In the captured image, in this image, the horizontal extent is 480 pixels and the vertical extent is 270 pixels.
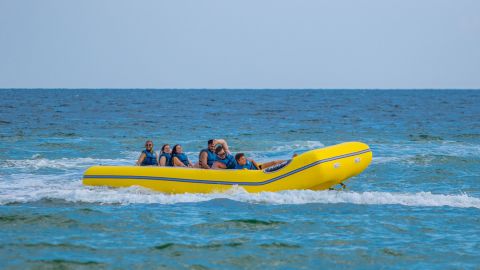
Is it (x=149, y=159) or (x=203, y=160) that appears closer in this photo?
(x=203, y=160)

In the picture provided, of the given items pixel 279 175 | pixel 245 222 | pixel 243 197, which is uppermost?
pixel 279 175

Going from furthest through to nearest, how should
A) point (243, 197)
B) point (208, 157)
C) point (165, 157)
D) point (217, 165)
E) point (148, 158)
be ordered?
1. point (148, 158)
2. point (165, 157)
3. point (208, 157)
4. point (217, 165)
5. point (243, 197)

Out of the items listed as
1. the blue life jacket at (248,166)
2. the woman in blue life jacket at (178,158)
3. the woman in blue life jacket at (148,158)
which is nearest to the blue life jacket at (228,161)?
the blue life jacket at (248,166)

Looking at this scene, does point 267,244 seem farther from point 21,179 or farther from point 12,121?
point 12,121

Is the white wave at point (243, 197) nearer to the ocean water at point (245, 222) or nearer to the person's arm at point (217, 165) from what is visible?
the ocean water at point (245, 222)

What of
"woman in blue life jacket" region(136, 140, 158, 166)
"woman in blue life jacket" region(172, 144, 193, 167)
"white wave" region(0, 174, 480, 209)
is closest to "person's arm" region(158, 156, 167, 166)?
"woman in blue life jacket" region(172, 144, 193, 167)

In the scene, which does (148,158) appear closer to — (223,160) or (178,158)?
(178,158)

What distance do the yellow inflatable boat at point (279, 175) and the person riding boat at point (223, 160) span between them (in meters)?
0.57

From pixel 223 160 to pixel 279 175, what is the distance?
4.59 ft

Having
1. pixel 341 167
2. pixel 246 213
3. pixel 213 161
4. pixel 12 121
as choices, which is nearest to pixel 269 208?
pixel 246 213

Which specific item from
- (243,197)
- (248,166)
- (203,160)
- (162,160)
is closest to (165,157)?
(162,160)

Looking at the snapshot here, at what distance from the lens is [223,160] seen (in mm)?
12555

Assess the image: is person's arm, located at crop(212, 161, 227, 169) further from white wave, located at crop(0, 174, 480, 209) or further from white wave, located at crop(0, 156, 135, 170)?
white wave, located at crop(0, 156, 135, 170)

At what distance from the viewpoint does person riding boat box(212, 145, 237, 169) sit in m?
12.5
